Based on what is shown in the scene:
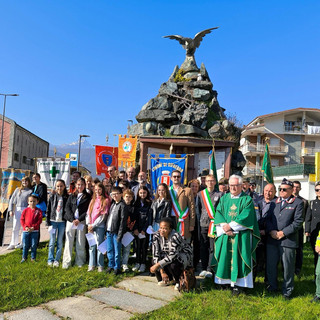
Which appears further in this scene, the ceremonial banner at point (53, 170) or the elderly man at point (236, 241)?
the ceremonial banner at point (53, 170)

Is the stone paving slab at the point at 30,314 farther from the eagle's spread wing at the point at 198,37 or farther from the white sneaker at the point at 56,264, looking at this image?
the eagle's spread wing at the point at 198,37

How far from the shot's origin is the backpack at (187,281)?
15.5 feet

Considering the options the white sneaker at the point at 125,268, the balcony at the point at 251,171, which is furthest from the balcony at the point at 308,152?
the white sneaker at the point at 125,268

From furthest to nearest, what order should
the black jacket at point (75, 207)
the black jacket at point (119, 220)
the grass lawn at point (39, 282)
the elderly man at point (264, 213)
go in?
the black jacket at point (75, 207), the black jacket at point (119, 220), the elderly man at point (264, 213), the grass lawn at point (39, 282)

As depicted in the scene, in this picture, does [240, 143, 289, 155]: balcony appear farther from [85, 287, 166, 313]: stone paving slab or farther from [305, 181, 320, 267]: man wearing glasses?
[85, 287, 166, 313]: stone paving slab

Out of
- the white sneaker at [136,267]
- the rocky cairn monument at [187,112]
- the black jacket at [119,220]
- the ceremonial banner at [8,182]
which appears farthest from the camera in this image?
the rocky cairn monument at [187,112]

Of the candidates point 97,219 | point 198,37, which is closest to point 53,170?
point 97,219

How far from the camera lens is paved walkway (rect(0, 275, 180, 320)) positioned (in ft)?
12.8

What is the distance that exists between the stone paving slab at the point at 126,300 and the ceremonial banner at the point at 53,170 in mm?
5496

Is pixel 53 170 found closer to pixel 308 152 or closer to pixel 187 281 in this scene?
pixel 187 281

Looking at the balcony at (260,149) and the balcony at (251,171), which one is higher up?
the balcony at (260,149)

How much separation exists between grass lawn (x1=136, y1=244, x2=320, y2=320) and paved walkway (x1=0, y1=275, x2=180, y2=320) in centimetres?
26

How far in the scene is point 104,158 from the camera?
48.2ft

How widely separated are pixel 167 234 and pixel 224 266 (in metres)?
1.05
